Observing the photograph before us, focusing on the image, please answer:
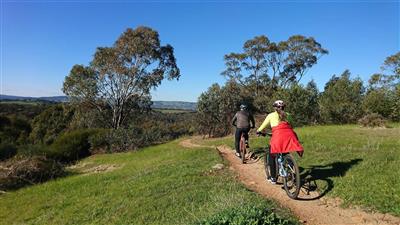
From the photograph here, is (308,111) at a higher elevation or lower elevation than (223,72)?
lower

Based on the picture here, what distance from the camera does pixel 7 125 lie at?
4309 centimetres

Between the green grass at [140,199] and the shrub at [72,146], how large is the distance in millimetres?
10272

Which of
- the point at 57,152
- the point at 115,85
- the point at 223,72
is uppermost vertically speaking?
the point at 223,72

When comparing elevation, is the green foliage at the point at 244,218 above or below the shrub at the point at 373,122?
below

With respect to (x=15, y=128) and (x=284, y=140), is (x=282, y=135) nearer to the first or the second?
(x=284, y=140)

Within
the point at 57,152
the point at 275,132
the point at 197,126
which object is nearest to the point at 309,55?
the point at 197,126

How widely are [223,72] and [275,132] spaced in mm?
39572

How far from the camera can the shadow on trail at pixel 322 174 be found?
25.9 ft

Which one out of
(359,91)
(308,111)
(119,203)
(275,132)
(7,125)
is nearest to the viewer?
(275,132)

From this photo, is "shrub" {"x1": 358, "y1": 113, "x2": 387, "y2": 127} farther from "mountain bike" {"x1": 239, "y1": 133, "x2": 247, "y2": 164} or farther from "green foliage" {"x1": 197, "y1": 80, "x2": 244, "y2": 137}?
"mountain bike" {"x1": 239, "y1": 133, "x2": 247, "y2": 164}

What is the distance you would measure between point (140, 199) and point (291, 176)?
11.5 feet

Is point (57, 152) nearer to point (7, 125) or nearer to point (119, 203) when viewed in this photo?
point (119, 203)

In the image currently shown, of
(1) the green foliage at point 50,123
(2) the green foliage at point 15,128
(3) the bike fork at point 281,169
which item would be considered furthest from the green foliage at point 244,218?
(1) the green foliage at point 50,123

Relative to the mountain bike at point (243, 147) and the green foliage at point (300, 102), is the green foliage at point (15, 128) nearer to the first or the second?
the green foliage at point (300, 102)
